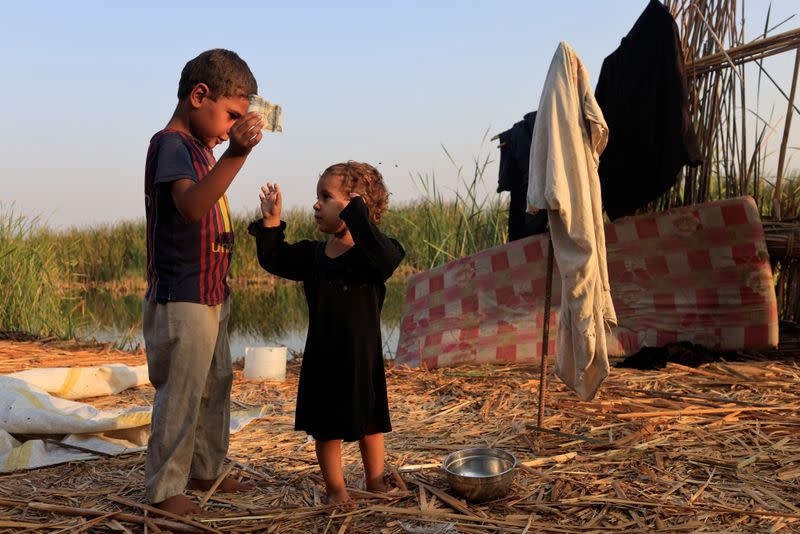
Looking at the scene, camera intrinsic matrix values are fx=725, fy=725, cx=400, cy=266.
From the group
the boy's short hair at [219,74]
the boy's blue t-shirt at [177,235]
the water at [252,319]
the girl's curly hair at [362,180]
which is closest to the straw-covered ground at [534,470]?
the boy's blue t-shirt at [177,235]

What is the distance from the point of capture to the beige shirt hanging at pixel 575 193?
10.4ft

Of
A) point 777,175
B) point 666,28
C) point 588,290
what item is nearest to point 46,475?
point 588,290

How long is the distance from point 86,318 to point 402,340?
5.93 metres

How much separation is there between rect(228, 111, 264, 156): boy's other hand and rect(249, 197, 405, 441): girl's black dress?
391mm

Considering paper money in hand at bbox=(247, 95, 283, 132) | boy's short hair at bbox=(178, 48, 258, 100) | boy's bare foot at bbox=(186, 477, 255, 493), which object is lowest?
boy's bare foot at bbox=(186, 477, 255, 493)

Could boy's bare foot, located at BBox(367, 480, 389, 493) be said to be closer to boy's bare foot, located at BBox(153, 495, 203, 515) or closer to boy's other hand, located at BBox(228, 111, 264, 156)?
boy's bare foot, located at BBox(153, 495, 203, 515)

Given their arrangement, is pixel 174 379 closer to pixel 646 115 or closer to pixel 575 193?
pixel 575 193

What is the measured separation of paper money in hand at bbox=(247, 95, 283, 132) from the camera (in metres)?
2.58

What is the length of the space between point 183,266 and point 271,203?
15.9 inches

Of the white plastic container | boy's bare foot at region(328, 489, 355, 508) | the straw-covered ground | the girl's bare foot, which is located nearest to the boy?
the straw-covered ground

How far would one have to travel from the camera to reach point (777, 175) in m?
5.35

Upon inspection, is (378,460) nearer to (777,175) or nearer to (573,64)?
(573,64)

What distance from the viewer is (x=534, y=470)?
3.04 m

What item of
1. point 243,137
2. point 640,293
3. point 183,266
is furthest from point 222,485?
point 640,293
